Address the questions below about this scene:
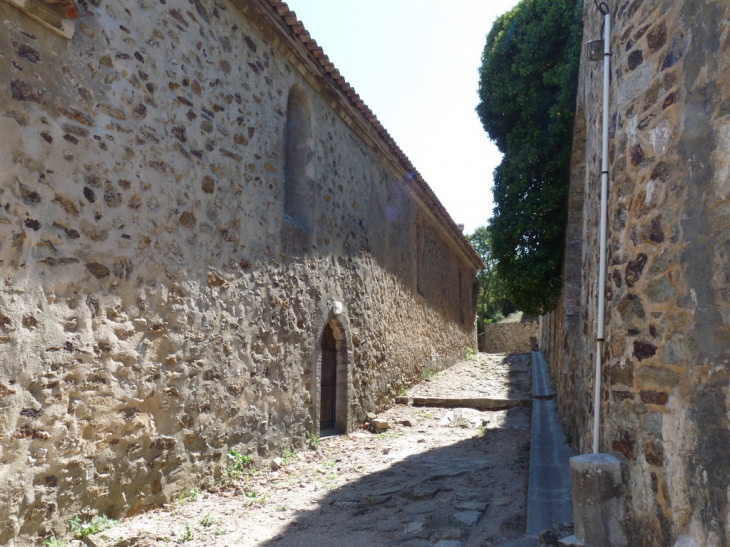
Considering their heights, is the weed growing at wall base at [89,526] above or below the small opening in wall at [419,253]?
below

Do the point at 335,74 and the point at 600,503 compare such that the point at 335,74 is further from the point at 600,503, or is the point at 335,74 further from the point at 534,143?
the point at 600,503

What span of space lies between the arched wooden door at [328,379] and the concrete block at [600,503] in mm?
4769

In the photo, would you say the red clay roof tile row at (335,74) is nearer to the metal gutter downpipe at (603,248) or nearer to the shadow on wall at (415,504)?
the metal gutter downpipe at (603,248)

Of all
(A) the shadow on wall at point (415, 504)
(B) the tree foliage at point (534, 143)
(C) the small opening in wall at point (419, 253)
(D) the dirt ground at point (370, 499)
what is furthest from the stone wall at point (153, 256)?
(C) the small opening in wall at point (419, 253)

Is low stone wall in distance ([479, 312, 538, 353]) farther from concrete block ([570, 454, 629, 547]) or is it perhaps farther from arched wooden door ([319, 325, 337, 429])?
concrete block ([570, 454, 629, 547])

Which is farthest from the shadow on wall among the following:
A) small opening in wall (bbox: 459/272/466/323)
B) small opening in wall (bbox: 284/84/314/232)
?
small opening in wall (bbox: 459/272/466/323)

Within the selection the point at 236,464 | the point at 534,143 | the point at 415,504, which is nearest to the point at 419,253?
the point at 534,143

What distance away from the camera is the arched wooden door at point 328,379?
300 inches

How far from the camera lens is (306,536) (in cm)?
419

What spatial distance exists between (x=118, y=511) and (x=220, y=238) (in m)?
2.46

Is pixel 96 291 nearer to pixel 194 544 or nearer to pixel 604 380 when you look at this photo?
pixel 194 544

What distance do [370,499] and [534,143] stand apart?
718cm

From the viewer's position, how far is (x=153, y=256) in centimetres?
450

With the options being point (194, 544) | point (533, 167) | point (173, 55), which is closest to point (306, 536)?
point (194, 544)
